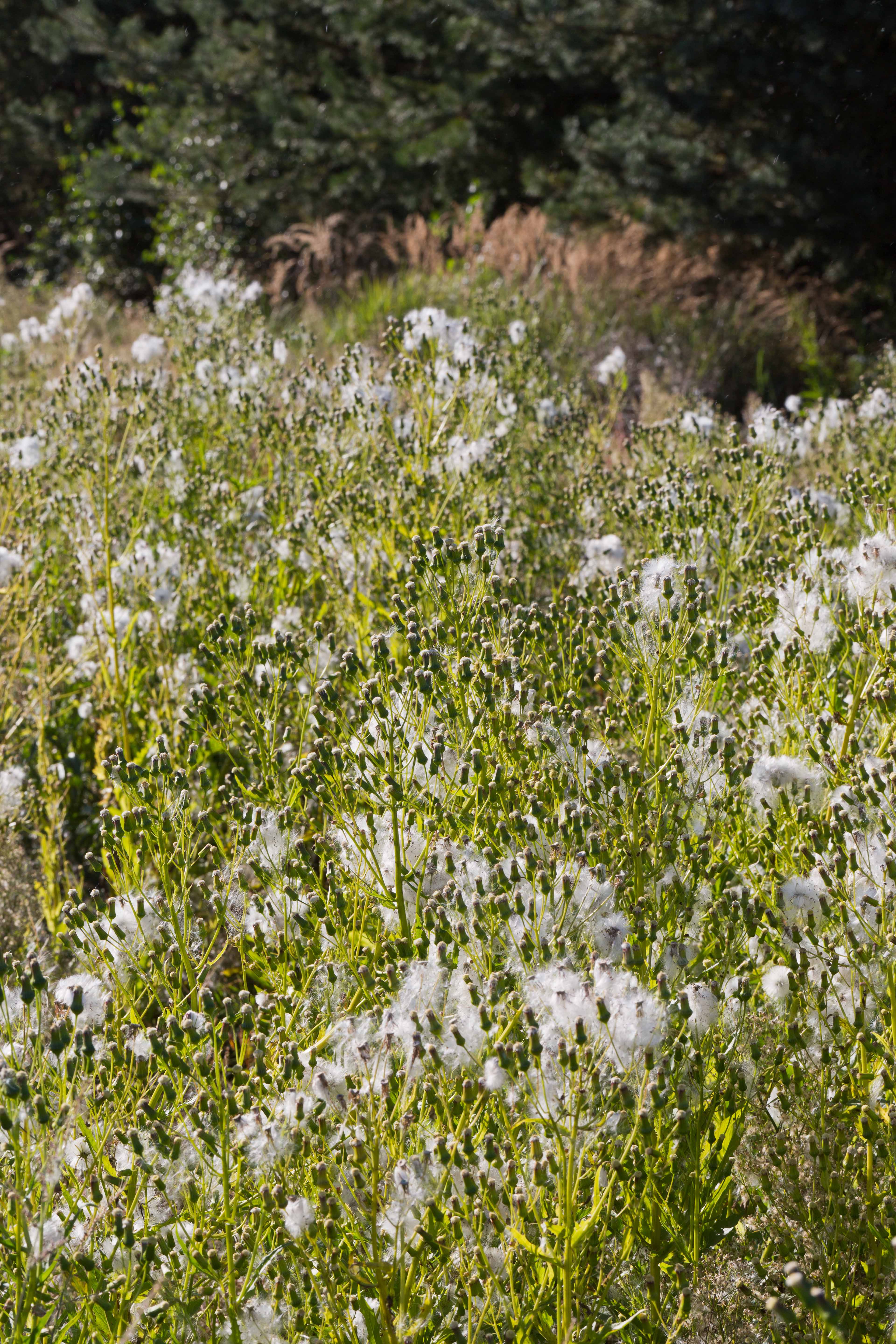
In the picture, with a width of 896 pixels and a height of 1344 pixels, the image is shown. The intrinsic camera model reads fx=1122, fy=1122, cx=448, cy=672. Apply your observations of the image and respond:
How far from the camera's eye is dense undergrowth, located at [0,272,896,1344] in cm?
189

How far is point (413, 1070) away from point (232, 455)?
154 inches

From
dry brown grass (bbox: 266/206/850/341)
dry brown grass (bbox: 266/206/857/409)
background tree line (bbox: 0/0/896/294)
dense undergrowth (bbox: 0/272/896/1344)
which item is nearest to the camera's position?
dense undergrowth (bbox: 0/272/896/1344)

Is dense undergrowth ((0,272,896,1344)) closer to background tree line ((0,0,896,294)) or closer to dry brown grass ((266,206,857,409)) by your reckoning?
dry brown grass ((266,206,857,409))

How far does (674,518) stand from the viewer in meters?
3.60

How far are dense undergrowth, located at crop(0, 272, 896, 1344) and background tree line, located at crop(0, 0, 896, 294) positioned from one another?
319 inches

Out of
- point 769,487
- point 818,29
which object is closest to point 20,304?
point 818,29

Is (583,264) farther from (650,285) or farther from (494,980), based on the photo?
(494,980)

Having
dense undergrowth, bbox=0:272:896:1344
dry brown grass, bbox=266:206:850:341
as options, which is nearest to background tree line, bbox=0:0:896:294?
dry brown grass, bbox=266:206:850:341

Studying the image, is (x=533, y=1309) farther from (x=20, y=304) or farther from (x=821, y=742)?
(x=20, y=304)

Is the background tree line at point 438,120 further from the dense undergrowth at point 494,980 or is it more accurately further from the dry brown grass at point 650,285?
the dense undergrowth at point 494,980

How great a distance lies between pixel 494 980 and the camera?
198cm

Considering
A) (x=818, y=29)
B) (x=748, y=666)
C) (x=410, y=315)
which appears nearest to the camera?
(x=748, y=666)

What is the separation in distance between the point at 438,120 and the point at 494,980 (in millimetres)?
13117

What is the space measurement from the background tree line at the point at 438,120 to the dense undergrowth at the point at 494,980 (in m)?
8.10
